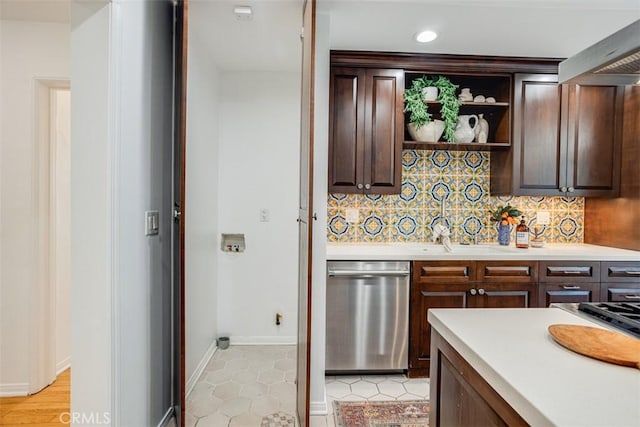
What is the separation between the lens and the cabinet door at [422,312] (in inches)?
103

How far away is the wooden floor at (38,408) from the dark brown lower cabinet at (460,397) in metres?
2.11

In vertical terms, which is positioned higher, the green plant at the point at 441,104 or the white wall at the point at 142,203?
the green plant at the point at 441,104

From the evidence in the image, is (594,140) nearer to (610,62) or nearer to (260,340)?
(610,62)

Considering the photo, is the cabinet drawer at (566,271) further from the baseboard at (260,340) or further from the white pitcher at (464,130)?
the baseboard at (260,340)

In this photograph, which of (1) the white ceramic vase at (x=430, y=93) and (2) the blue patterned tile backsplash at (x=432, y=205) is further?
(2) the blue patterned tile backsplash at (x=432, y=205)

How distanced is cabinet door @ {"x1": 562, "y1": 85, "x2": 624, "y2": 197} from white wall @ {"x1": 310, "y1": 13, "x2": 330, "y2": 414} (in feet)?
7.06

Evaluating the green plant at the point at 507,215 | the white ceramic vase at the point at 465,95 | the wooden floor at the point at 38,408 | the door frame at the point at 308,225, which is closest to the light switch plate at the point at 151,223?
the door frame at the point at 308,225

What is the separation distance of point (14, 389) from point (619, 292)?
4.30m

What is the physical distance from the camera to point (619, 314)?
1121 millimetres

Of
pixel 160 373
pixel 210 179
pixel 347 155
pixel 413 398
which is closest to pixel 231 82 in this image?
pixel 210 179

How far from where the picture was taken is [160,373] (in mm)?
1957

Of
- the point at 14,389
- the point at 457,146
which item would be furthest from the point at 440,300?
the point at 14,389

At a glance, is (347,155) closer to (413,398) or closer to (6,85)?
(413,398)

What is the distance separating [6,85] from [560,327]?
3249mm
